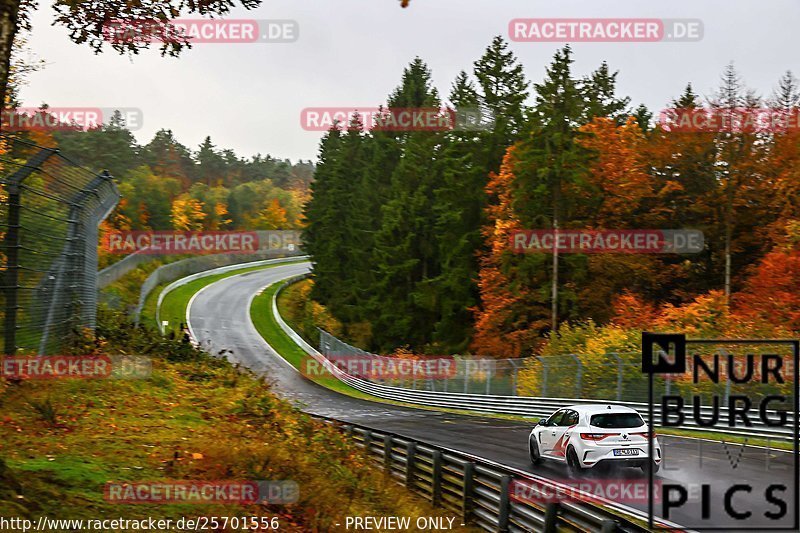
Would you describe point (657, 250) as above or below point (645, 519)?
above

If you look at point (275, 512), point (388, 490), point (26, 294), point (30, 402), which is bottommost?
point (388, 490)

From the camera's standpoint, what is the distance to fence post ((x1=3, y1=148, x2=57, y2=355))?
12055 mm

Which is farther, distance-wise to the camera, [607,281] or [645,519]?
[607,281]

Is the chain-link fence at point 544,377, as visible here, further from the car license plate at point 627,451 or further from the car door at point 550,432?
the car door at point 550,432

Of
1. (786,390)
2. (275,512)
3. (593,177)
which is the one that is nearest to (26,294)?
(275,512)

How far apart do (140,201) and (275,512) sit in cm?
8659

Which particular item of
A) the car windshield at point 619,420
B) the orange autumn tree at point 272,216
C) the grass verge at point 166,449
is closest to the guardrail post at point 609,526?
the grass verge at point 166,449

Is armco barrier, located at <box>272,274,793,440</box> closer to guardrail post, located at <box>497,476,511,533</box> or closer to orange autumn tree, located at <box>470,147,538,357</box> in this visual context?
orange autumn tree, located at <box>470,147,538,357</box>

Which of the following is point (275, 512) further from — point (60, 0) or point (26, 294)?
point (60, 0)

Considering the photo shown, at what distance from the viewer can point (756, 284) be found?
42781 millimetres

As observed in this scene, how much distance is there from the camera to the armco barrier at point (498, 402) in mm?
21156

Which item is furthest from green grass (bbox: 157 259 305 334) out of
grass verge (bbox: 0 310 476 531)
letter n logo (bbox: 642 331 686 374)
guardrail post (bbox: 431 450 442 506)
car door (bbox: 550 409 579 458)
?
letter n logo (bbox: 642 331 686 374)

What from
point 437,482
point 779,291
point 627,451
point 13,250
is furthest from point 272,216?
point 13,250

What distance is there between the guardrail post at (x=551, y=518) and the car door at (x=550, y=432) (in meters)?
7.07
